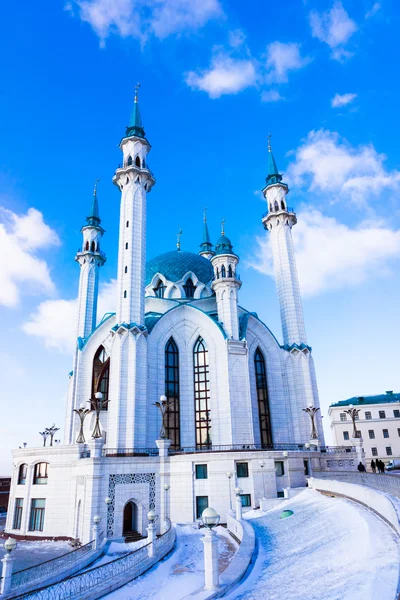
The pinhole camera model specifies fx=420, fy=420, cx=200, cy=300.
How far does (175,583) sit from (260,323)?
91.2 ft

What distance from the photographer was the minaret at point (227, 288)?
116 feet

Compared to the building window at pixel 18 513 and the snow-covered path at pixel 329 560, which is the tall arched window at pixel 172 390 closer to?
the building window at pixel 18 513

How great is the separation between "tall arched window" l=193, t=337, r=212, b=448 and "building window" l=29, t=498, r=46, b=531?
11966mm

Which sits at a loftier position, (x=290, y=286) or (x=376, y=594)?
(x=290, y=286)

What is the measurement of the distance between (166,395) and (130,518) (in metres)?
9.91

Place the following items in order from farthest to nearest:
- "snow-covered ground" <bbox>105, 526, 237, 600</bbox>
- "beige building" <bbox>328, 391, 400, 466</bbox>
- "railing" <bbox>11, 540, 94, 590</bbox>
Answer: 1. "beige building" <bbox>328, 391, 400, 466</bbox>
2. "railing" <bbox>11, 540, 94, 590</bbox>
3. "snow-covered ground" <bbox>105, 526, 237, 600</bbox>

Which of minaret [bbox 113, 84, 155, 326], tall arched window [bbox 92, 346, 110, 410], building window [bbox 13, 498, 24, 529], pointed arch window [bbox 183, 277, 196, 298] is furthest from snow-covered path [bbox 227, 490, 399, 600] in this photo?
pointed arch window [bbox 183, 277, 196, 298]

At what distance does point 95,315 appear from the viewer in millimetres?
42406

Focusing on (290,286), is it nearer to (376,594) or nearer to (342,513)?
→ (342,513)

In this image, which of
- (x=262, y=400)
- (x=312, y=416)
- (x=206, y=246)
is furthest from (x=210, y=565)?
(x=206, y=246)

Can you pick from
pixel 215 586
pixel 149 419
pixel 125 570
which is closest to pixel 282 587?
pixel 215 586

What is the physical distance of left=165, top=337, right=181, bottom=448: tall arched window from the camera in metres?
33.8

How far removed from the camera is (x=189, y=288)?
45.8m

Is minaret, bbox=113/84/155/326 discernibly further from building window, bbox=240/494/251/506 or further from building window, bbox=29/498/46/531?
building window, bbox=240/494/251/506
